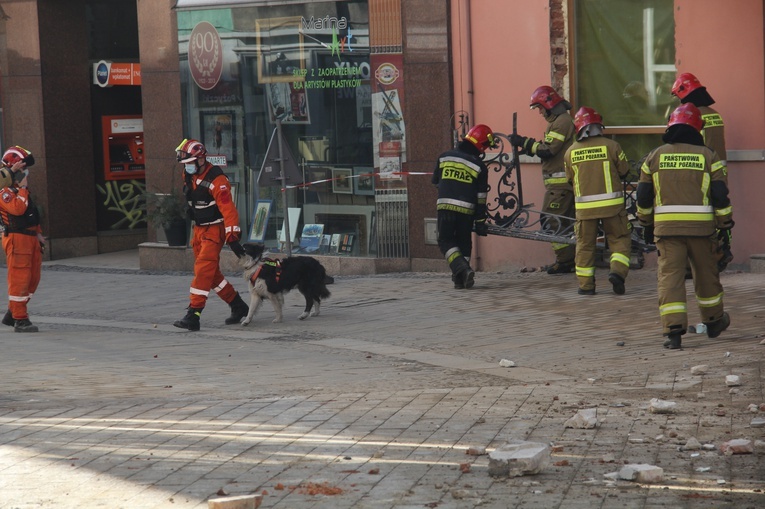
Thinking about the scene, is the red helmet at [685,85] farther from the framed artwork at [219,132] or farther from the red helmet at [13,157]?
the framed artwork at [219,132]

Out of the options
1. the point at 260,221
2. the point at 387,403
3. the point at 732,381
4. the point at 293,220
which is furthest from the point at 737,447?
the point at 260,221

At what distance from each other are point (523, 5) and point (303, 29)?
3.40 metres

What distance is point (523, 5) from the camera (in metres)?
14.6

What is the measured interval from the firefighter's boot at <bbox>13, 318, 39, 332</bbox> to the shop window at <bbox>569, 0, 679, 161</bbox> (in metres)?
6.76

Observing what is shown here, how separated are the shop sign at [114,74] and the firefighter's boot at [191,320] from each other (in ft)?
29.1

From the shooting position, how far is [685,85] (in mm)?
12477

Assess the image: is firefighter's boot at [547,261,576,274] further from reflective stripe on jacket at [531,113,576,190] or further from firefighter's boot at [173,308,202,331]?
firefighter's boot at [173,308,202,331]

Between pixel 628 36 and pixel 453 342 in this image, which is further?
pixel 628 36

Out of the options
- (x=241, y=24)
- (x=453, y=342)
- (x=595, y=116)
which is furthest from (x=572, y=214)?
(x=241, y=24)

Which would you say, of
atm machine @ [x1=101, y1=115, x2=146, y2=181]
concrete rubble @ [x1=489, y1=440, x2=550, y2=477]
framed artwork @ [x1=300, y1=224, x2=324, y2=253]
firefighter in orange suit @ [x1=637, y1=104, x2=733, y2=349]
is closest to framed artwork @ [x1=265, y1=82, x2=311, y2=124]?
framed artwork @ [x1=300, y1=224, x2=324, y2=253]

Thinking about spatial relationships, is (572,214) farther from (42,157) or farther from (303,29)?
(42,157)

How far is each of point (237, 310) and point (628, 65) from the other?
543 cm

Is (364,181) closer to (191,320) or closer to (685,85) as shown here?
(191,320)

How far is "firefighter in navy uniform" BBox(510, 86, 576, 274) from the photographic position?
1360 cm
